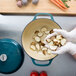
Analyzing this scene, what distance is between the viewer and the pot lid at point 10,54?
0.81m

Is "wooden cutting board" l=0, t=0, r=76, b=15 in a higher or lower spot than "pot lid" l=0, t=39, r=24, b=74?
higher

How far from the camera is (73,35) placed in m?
0.79

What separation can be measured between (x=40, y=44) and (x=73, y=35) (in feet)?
0.57

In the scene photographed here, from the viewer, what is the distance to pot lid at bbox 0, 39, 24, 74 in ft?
2.67

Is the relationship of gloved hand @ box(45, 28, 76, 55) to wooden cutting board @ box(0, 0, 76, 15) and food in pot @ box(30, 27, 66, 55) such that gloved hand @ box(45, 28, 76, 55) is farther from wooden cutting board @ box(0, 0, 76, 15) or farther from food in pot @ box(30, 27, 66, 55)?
wooden cutting board @ box(0, 0, 76, 15)

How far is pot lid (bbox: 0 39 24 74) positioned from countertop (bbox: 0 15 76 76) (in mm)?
55

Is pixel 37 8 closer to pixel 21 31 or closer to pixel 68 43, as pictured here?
pixel 21 31

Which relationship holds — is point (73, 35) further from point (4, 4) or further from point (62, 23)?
point (4, 4)

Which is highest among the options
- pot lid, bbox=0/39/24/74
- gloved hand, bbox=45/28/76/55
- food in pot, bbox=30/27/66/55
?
gloved hand, bbox=45/28/76/55

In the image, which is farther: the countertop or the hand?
the countertop

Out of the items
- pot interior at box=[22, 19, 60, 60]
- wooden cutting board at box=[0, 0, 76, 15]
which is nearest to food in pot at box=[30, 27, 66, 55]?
pot interior at box=[22, 19, 60, 60]

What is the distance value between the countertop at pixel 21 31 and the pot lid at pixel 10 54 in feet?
0.18

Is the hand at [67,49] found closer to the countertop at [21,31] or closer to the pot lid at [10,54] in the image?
the countertop at [21,31]

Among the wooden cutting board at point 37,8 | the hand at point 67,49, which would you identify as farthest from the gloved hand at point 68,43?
the wooden cutting board at point 37,8
